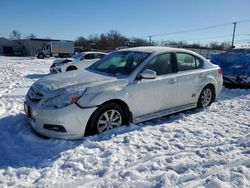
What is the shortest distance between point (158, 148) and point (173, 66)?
2.12m

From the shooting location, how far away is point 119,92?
14.5ft

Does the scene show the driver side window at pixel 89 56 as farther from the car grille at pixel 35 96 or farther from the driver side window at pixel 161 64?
the car grille at pixel 35 96

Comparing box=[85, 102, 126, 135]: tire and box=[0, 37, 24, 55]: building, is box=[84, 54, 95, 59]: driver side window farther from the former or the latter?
box=[0, 37, 24, 55]: building

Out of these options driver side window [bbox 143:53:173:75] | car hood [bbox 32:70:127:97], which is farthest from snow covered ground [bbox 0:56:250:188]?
driver side window [bbox 143:53:173:75]

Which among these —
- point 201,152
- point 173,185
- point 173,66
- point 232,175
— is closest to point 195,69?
point 173,66

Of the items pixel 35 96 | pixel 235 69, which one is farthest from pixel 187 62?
pixel 235 69

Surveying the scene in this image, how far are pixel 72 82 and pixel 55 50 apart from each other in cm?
4104

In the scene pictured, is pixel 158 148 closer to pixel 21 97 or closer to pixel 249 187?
pixel 249 187

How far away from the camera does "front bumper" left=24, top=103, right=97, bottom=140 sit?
156 inches

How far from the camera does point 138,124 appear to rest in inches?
198

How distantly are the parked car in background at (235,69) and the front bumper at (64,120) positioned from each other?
6935mm

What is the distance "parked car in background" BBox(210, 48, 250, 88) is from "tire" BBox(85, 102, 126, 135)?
6.28 meters

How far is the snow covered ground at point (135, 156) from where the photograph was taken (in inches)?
123

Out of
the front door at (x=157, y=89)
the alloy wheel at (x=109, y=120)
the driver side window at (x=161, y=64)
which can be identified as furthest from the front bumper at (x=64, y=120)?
the driver side window at (x=161, y=64)
